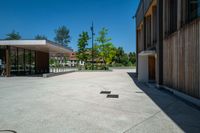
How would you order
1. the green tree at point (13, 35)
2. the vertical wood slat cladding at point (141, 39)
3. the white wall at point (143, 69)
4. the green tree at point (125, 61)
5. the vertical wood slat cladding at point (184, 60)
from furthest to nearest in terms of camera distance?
the green tree at point (13, 35) < the green tree at point (125, 61) < the vertical wood slat cladding at point (141, 39) < the white wall at point (143, 69) < the vertical wood slat cladding at point (184, 60)

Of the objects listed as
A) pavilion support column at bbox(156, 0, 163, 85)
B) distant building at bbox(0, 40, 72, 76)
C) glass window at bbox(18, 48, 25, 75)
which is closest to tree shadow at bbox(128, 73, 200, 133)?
pavilion support column at bbox(156, 0, 163, 85)

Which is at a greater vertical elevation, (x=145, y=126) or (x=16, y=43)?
(x=16, y=43)

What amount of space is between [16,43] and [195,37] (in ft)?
58.5

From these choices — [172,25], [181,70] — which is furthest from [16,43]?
[181,70]

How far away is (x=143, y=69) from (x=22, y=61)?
15937 millimetres

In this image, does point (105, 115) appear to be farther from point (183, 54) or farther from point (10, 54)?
point (10, 54)

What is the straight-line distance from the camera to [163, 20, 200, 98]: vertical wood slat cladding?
7.59m

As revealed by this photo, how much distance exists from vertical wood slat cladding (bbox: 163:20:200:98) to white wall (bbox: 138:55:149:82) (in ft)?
15.7

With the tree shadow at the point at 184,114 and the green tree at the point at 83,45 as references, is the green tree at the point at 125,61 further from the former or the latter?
the tree shadow at the point at 184,114

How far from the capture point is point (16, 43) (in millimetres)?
20781

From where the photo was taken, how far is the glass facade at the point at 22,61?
24.2 metres

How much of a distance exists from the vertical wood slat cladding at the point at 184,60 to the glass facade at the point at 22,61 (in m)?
18.6

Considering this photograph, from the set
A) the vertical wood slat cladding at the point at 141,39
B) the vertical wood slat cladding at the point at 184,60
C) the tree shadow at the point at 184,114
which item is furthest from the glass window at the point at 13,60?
the tree shadow at the point at 184,114

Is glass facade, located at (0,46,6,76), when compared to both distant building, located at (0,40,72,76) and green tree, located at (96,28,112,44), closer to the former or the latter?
distant building, located at (0,40,72,76)
